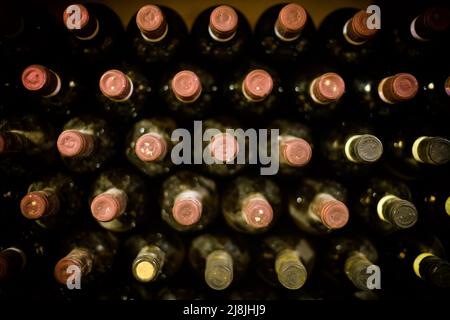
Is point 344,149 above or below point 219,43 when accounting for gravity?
below

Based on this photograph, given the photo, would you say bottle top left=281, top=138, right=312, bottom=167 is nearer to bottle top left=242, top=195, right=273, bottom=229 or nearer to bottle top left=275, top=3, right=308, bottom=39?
bottle top left=242, top=195, right=273, bottom=229

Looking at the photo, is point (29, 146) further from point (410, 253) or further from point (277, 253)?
point (410, 253)

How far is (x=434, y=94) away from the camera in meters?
0.79

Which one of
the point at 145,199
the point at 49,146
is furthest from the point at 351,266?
the point at 49,146

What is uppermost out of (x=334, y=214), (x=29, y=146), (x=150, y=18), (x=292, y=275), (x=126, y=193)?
(x=150, y=18)

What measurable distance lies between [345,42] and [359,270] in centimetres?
52

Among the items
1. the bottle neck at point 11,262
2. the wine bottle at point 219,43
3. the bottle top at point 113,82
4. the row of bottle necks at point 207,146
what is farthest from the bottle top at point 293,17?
the bottle neck at point 11,262

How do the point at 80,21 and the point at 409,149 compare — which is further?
the point at 409,149

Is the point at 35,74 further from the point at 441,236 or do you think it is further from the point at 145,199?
the point at 441,236

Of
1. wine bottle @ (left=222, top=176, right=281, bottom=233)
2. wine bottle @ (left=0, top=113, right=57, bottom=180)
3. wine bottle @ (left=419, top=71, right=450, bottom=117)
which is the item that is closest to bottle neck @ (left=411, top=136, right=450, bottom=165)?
wine bottle @ (left=419, top=71, right=450, bottom=117)

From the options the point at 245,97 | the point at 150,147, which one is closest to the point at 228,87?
the point at 245,97

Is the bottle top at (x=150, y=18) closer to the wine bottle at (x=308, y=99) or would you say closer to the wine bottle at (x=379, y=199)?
the wine bottle at (x=308, y=99)

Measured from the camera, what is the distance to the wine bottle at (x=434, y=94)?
0.78 m

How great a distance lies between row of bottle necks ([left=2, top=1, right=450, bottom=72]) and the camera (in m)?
0.73
